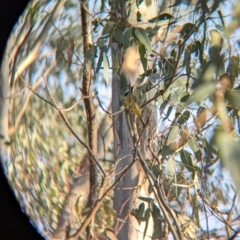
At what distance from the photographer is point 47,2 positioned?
1.18m

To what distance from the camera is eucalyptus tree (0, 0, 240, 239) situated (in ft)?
3.24

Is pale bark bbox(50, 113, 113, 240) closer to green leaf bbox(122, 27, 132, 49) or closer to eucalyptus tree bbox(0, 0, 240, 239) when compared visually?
eucalyptus tree bbox(0, 0, 240, 239)

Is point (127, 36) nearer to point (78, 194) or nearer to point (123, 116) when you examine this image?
point (123, 116)

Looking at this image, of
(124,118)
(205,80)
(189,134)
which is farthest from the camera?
(124,118)

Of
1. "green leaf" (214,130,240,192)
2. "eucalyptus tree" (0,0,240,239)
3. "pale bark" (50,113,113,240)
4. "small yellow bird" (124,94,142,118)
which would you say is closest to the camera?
"green leaf" (214,130,240,192)

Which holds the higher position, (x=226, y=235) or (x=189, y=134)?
(x=189, y=134)

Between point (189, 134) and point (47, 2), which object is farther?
point (47, 2)

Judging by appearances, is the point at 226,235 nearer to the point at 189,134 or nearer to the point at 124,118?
the point at 189,134

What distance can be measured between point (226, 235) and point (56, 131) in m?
0.41

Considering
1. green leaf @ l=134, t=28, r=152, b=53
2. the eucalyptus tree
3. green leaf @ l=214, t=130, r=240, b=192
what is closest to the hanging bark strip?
the eucalyptus tree

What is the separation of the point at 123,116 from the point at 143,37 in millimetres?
188

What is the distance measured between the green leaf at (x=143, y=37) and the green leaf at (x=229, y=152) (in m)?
0.26

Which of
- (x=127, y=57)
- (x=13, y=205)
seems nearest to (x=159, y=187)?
(x=127, y=57)

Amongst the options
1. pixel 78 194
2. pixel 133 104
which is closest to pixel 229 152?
pixel 133 104
